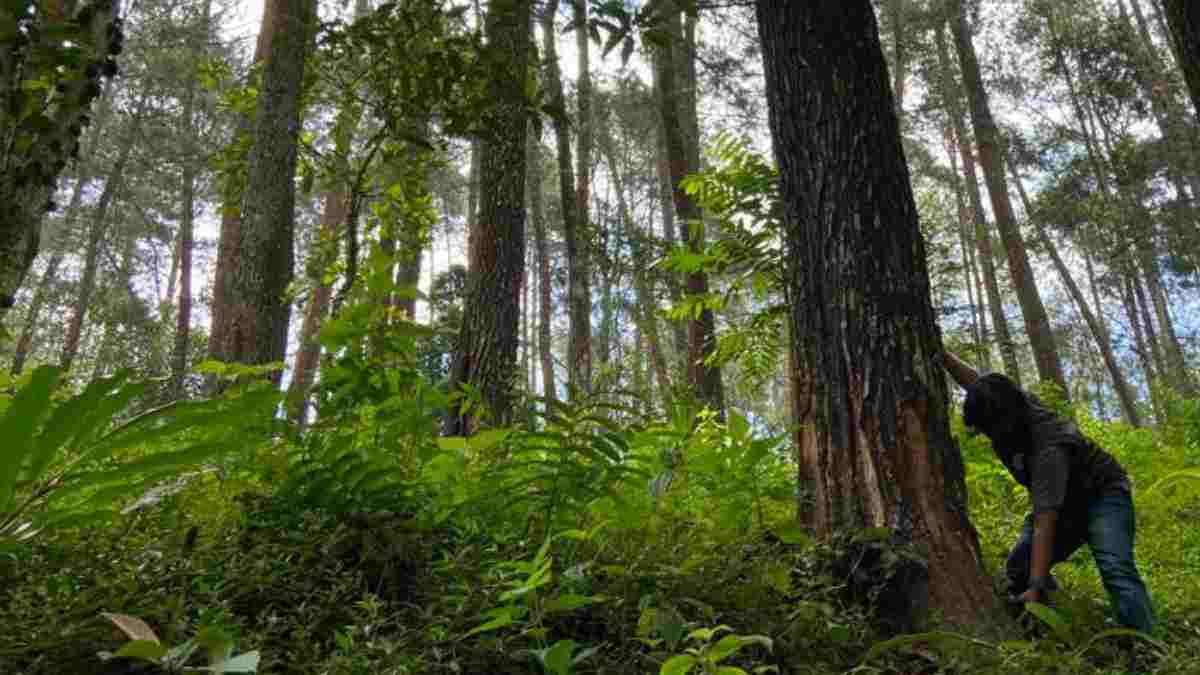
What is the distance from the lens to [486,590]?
1.94 meters

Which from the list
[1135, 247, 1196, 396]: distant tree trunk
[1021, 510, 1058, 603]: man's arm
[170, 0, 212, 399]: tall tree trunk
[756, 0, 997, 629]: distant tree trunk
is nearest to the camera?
[756, 0, 997, 629]: distant tree trunk

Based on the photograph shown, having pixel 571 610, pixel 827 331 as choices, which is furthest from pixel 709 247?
pixel 571 610

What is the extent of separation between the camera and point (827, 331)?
3096 mm

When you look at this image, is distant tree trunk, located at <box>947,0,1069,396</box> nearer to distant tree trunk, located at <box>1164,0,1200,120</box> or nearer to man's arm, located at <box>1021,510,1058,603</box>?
distant tree trunk, located at <box>1164,0,1200,120</box>

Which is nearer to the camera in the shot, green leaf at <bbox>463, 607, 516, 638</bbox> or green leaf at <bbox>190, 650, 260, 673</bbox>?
green leaf at <bbox>190, 650, 260, 673</bbox>

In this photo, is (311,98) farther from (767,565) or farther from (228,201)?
(767,565)

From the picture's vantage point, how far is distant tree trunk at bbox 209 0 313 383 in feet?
18.3

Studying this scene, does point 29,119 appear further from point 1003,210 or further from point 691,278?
point 1003,210

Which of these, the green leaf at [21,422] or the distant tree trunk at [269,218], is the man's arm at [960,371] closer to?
the green leaf at [21,422]

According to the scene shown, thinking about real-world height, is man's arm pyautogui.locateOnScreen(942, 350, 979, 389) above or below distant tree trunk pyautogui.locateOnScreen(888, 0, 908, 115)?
below

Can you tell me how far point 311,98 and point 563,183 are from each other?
19.8ft

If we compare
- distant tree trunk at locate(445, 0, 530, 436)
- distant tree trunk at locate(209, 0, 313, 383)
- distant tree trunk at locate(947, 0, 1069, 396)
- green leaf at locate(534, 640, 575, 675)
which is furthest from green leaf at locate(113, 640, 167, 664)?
distant tree trunk at locate(947, 0, 1069, 396)

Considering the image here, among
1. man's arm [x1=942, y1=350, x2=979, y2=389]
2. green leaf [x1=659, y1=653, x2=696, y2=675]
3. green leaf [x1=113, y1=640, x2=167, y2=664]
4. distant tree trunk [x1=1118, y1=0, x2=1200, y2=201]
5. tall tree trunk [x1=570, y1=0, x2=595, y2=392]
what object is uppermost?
distant tree trunk [x1=1118, y1=0, x2=1200, y2=201]

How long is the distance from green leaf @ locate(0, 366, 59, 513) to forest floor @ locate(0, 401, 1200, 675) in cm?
33
